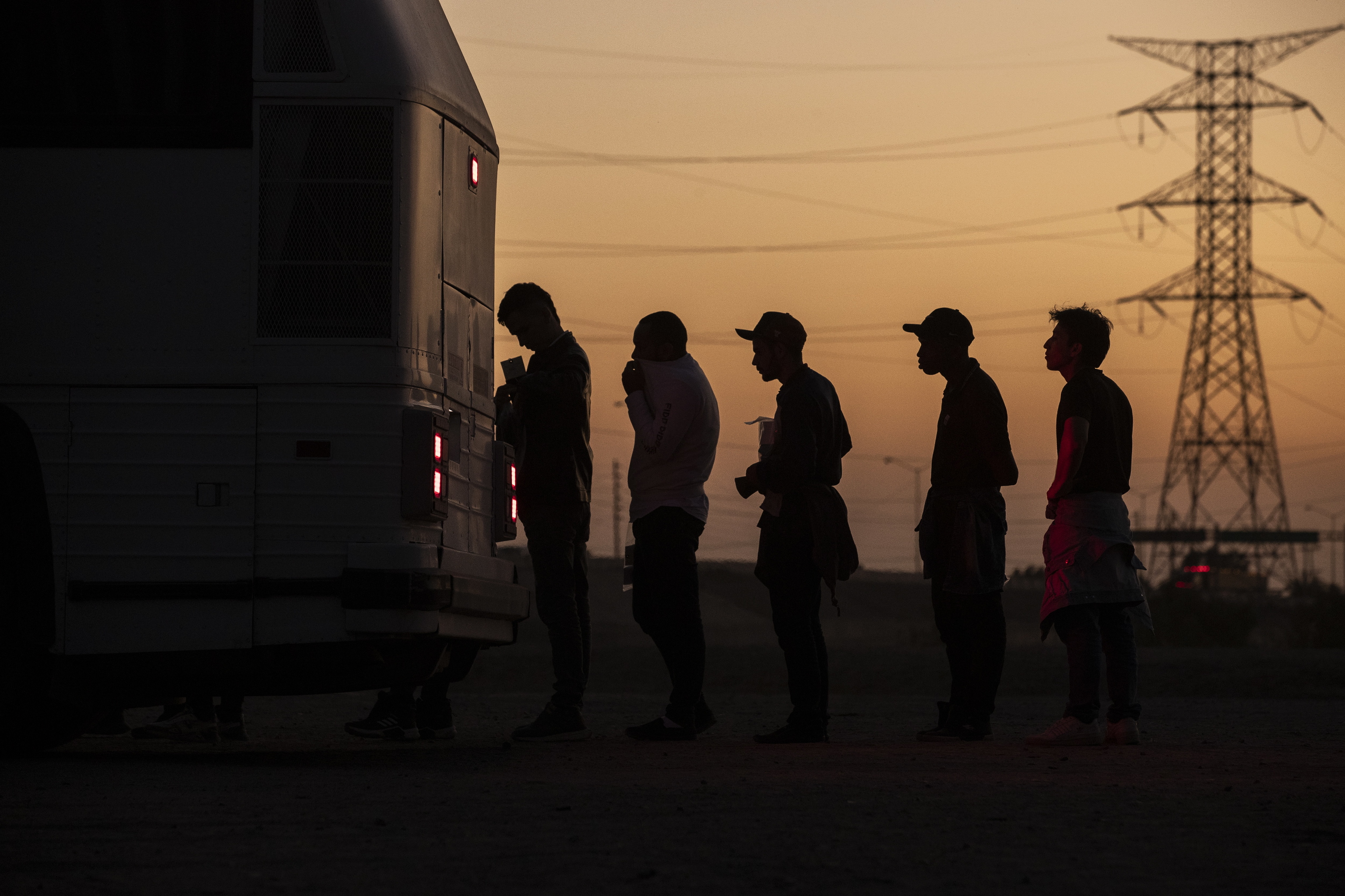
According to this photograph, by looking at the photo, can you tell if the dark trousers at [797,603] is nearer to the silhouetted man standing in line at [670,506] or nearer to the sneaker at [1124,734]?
the silhouetted man standing in line at [670,506]

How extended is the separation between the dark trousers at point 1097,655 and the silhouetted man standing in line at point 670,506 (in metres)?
1.70

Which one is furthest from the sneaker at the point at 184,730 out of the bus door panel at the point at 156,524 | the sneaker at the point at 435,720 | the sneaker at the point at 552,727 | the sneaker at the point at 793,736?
the sneaker at the point at 793,736

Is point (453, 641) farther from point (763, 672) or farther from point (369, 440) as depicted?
point (763, 672)

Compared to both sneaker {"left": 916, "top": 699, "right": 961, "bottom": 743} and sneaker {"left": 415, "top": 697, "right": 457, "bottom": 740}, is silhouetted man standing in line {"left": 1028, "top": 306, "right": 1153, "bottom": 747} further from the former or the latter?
sneaker {"left": 415, "top": 697, "right": 457, "bottom": 740}

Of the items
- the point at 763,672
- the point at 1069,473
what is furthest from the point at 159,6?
the point at 763,672

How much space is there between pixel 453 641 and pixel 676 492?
137cm

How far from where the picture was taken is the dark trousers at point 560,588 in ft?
27.7

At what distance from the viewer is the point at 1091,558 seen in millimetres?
8156

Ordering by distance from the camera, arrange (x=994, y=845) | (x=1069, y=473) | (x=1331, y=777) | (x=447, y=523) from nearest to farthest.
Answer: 1. (x=994, y=845)
2. (x=1331, y=777)
3. (x=447, y=523)
4. (x=1069, y=473)

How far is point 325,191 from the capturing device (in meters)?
7.14

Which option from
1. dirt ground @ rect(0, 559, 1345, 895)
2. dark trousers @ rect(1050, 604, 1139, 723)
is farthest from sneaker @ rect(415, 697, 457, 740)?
dark trousers @ rect(1050, 604, 1139, 723)

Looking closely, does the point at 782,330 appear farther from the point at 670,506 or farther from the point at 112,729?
the point at 112,729

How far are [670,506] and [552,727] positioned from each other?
3.86 feet

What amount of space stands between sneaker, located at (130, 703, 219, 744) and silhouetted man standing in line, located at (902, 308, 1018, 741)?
353 centimetres
